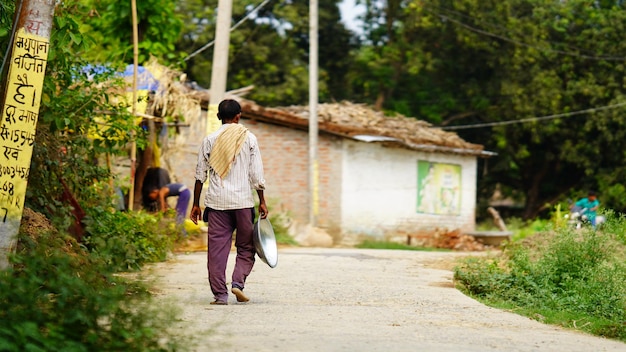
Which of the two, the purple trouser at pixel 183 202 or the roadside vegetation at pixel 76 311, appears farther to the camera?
the purple trouser at pixel 183 202

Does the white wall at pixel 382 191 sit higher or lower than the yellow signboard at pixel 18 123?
higher

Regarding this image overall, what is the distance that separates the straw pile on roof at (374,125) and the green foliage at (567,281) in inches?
555

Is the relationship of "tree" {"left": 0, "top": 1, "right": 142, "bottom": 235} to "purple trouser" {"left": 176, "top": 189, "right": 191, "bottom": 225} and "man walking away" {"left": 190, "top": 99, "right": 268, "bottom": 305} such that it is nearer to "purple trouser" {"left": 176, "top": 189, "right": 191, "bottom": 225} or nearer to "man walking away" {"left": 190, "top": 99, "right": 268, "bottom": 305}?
"man walking away" {"left": 190, "top": 99, "right": 268, "bottom": 305}

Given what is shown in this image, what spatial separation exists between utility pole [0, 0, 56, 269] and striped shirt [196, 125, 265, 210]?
2.09 metres

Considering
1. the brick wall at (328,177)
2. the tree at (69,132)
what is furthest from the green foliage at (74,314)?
the brick wall at (328,177)

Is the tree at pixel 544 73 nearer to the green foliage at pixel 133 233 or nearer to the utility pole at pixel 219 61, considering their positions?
the utility pole at pixel 219 61

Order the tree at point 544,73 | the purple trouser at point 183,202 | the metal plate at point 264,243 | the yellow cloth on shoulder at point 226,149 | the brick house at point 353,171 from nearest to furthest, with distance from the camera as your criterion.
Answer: the yellow cloth on shoulder at point 226,149
the metal plate at point 264,243
the purple trouser at point 183,202
the brick house at point 353,171
the tree at point 544,73

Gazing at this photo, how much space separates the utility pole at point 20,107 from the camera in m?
7.59

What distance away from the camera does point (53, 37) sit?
33.6ft

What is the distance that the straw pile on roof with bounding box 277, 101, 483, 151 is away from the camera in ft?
89.6

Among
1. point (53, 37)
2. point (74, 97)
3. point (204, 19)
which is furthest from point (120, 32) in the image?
point (204, 19)

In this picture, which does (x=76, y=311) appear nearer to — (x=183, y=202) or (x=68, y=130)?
(x=68, y=130)

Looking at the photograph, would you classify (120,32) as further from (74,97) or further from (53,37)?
(53,37)

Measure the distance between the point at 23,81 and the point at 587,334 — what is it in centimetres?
469
